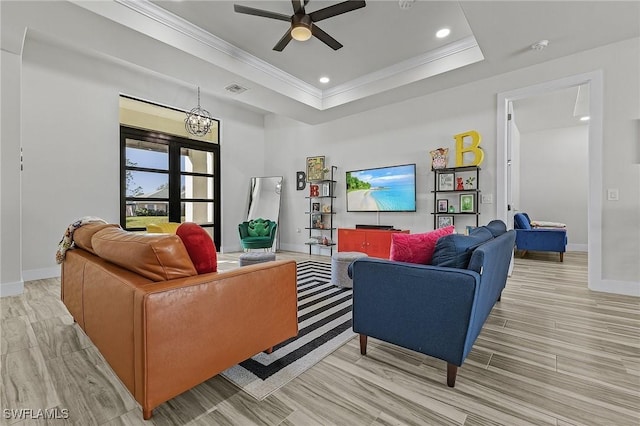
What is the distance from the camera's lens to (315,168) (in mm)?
5871

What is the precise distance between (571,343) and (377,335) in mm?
1437

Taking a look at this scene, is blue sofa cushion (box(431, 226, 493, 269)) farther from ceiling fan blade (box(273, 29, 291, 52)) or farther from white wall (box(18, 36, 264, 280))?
white wall (box(18, 36, 264, 280))

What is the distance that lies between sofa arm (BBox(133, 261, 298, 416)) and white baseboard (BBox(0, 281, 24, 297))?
3.28 meters

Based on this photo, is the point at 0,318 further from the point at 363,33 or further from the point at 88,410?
Result: the point at 363,33

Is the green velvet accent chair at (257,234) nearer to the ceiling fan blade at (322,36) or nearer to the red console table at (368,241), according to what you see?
the red console table at (368,241)

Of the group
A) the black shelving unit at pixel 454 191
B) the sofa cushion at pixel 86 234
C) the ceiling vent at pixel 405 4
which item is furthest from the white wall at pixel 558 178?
the sofa cushion at pixel 86 234

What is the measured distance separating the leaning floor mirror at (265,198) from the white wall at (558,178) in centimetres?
624

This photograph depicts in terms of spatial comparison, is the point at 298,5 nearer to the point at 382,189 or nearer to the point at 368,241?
the point at 382,189

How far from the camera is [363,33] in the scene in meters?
3.35

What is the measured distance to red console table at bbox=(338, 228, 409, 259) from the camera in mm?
4422

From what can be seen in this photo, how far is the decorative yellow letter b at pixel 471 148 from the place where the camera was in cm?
389

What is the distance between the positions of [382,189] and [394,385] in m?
3.74

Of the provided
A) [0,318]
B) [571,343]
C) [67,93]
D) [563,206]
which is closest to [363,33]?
[571,343]

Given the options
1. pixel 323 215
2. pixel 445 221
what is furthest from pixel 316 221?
pixel 445 221
